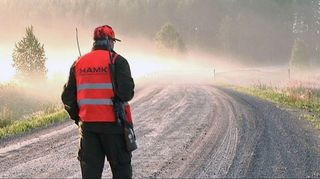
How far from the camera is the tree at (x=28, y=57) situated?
31750mm

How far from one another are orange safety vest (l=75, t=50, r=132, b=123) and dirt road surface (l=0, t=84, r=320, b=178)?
7.56ft

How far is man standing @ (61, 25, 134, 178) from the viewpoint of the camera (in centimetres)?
544

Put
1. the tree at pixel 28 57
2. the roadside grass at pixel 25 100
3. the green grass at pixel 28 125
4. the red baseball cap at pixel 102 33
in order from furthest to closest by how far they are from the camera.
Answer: the tree at pixel 28 57 < the roadside grass at pixel 25 100 < the green grass at pixel 28 125 < the red baseball cap at pixel 102 33

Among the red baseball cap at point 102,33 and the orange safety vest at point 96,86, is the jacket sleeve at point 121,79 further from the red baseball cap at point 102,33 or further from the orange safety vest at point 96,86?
the red baseball cap at point 102,33

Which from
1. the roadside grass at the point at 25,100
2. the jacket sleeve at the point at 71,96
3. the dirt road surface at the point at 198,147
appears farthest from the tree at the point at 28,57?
the jacket sleeve at the point at 71,96

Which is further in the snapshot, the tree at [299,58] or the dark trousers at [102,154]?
the tree at [299,58]

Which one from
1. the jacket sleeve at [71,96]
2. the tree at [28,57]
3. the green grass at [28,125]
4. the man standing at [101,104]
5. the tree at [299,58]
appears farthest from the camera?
the tree at [299,58]

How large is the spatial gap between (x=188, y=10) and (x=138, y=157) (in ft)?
482

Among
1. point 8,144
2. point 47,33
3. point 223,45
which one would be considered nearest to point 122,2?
point 47,33

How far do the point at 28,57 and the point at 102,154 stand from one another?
27.8 metres

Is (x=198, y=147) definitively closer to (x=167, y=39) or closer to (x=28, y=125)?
(x=28, y=125)

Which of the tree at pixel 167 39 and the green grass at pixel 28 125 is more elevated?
the tree at pixel 167 39

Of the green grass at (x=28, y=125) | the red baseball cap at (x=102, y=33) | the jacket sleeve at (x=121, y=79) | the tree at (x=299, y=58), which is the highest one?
the red baseball cap at (x=102, y=33)

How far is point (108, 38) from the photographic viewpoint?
18.4 ft
